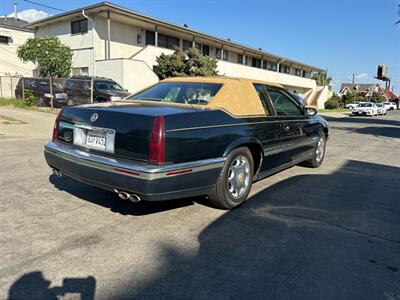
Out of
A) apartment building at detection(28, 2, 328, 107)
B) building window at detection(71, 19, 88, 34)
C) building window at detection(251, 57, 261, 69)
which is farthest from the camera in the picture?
building window at detection(251, 57, 261, 69)

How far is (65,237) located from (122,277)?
0.97 m

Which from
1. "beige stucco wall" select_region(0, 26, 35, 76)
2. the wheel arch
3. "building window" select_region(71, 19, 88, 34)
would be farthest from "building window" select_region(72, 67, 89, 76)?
the wheel arch

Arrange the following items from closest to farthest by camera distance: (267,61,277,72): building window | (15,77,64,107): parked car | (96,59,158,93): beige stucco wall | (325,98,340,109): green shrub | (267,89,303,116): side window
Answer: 1. (267,89,303,116): side window
2. (15,77,64,107): parked car
3. (96,59,158,93): beige stucco wall
4. (267,61,277,72): building window
5. (325,98,340,109): green shrub

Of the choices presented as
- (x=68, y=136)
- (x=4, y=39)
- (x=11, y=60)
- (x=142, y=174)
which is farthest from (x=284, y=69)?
(x=142, y=174)

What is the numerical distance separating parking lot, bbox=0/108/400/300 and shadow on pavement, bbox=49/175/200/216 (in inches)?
0.5

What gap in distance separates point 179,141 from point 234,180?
1.13 meters

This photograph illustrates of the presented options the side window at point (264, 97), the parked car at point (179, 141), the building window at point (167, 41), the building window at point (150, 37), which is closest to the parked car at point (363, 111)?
the building window at point (167, 41)

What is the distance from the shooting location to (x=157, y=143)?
11.1ft

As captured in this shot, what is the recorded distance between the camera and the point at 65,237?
3480mm

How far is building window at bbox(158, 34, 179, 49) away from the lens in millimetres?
26047

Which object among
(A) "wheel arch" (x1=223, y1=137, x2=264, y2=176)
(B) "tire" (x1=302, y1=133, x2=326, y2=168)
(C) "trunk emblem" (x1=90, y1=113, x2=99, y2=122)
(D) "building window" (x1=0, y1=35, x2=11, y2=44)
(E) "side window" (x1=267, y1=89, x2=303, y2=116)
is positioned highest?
(D) "building window" (x1=0, y1=35, x2=11, y2=44)

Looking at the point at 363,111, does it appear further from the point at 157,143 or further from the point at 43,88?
the point at 157,143

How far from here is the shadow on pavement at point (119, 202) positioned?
4.29m

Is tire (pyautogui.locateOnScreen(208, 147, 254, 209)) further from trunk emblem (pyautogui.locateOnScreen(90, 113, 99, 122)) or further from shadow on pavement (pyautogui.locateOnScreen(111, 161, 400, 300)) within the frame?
trunk emblem (pyautogui.locateOnScreen(90, 113, 99, 122))
